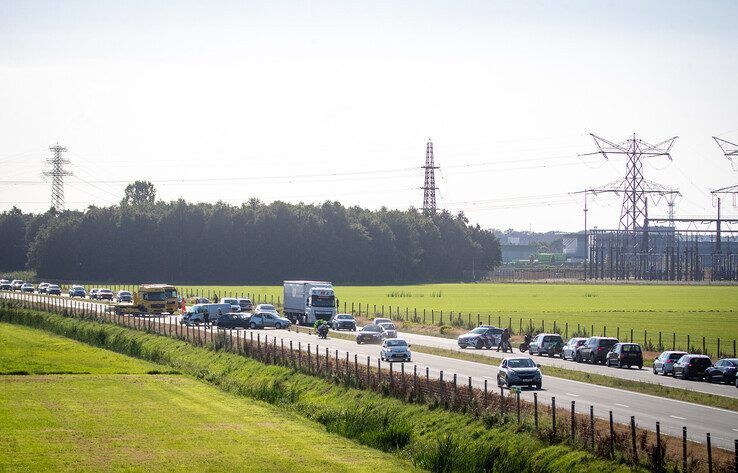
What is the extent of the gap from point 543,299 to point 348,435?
10368 cm

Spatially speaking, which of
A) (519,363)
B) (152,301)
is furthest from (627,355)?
(152,301)

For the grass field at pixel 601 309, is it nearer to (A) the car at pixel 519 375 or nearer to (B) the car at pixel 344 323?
(B) the car at pixel 344 323

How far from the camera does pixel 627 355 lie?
60.9 m

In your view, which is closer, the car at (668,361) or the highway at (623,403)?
the highway at (623,403)

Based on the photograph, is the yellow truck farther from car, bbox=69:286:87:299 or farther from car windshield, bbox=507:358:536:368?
car windshield, bbox=507:358:536:368

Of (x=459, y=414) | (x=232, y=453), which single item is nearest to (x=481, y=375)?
(x=459, y=414)

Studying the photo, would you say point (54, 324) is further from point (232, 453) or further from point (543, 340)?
point (232, 453)

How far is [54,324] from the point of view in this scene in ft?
301

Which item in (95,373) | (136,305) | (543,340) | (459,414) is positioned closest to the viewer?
(459,414)

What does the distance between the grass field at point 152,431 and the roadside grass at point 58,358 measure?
2.80 metres

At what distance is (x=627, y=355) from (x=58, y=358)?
3479 centimetres

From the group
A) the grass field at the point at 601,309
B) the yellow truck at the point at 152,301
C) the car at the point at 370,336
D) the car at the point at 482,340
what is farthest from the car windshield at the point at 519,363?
the yellow truck at the point at 152,301

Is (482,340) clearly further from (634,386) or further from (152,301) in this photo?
(152,301)

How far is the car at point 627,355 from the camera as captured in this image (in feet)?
200
